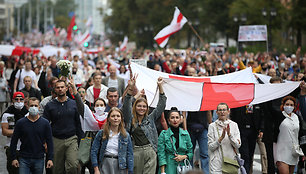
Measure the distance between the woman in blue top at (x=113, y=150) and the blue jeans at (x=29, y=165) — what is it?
2.95 feet

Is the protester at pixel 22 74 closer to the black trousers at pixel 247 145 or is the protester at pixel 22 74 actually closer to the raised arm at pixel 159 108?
the black trousers at pixel 247 145

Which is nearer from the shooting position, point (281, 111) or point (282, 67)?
point (281, 111)

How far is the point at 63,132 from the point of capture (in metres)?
8.81

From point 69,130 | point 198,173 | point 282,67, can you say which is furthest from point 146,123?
point 282,67

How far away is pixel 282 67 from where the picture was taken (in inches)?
733

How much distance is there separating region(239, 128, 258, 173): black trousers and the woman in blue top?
123 inches

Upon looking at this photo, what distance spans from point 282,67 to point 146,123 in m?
11.1

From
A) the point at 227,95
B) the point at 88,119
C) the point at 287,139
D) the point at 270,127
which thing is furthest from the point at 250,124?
the point at 88,119

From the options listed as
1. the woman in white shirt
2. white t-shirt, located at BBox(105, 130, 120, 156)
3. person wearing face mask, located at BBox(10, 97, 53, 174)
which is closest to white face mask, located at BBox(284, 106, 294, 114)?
the woman in white shirt

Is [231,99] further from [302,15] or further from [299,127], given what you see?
[302,15]

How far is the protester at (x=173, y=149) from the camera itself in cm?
809

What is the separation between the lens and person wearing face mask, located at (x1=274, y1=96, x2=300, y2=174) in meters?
9.54

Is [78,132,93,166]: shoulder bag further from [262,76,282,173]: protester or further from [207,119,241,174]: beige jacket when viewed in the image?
[262,76,282,173]: protester

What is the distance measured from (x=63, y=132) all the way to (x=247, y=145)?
3308mm
